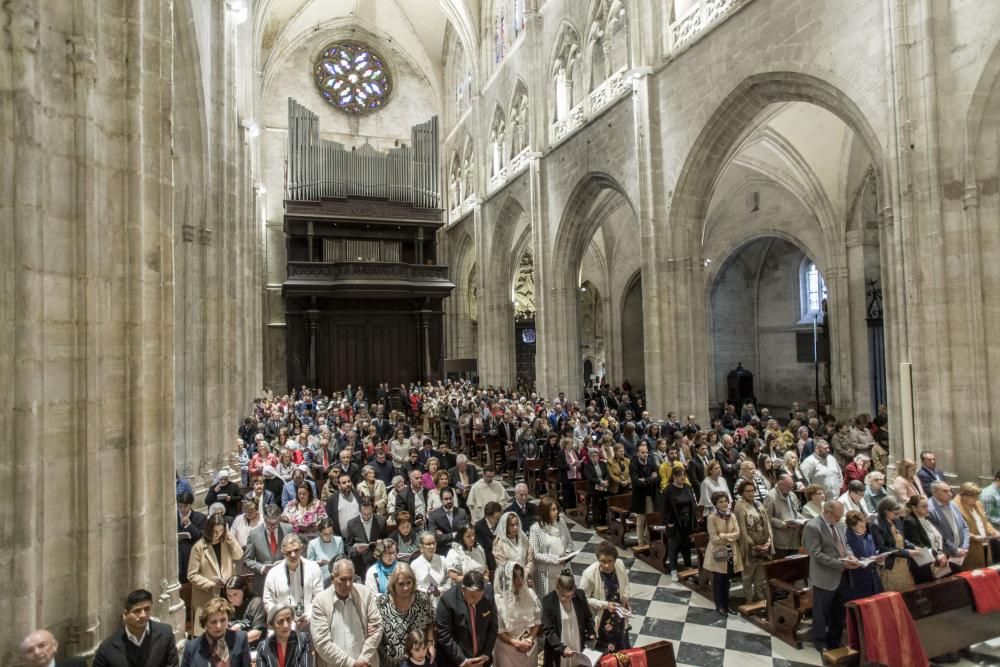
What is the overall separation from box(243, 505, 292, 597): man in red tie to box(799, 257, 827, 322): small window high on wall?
63.6ft

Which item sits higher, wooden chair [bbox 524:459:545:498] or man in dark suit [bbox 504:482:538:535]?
man in dark suit [bbox 504:482:538:535]

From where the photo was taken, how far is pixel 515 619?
4816 mm

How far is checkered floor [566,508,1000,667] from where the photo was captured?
534 centimetres

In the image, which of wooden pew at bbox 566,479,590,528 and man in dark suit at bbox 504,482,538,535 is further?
wooden pew at bbox 566,479,590,528

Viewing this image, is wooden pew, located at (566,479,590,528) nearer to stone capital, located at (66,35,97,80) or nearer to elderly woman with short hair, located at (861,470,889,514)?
elderly woman with short hair, located at (861,470,889,514)

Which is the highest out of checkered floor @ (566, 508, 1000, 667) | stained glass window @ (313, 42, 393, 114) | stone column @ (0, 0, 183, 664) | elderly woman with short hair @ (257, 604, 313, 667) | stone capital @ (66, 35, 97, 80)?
stained glass window @ (313, 42, 393, 114)

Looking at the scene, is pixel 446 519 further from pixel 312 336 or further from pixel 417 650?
Result: pixel 312 336

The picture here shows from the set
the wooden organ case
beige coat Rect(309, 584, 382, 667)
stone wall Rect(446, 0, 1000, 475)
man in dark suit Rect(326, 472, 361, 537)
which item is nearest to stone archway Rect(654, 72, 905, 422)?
stone wall Rect(446, 0, 1000, 475)

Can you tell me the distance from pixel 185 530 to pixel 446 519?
2579 millimetres

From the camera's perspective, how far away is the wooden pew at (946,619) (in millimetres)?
5039

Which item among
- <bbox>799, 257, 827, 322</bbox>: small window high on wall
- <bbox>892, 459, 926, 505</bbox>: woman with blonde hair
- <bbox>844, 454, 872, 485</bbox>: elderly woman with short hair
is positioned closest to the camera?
<bbox>892, 459, 926, 505</bbox>: woman with blonde hair

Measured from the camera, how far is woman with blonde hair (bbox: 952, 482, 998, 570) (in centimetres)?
614

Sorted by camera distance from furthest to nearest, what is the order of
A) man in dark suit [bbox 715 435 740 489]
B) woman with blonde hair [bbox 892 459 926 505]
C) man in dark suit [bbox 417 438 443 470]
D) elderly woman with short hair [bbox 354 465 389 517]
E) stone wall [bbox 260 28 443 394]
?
stone wall [bbox 260 28 443 394] → man in dark suit [bbox 417 438 443 470] → man in dark suit [bbox 715 435 740 489] → elderly woman with short hair [bbox 354 465 389 517] → woman with blonde hair [bbox 892 459 926 505]

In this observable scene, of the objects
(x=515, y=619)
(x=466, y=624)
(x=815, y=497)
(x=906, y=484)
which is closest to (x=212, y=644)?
(x=466, y=624)
